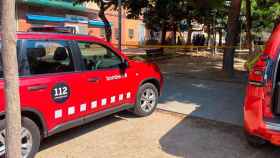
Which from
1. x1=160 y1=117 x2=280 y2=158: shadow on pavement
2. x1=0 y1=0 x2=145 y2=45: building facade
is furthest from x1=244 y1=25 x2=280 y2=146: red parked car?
x1=0 y1=0 x2=145 y2=45: building facade

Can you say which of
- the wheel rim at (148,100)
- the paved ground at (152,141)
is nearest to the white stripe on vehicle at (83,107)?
the paved ground at (152,141)

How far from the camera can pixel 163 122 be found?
17.6 feet

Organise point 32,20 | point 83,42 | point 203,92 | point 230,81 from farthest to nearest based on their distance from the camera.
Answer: point 32,20, point 230,81, point 203,92, point 83,42

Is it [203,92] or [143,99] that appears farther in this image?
[203,92]

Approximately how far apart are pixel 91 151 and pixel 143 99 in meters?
1.78

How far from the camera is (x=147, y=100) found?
5.67m

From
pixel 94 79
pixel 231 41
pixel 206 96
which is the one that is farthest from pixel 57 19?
pixel 94 79

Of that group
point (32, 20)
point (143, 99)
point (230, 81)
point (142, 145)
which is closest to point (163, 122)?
point (143, 99)

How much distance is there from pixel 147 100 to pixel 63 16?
24602 mm

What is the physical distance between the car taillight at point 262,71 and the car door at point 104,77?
2178mm

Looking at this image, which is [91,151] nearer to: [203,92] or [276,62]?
[276,62]

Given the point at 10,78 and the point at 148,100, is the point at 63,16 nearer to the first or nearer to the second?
the point at 148,100

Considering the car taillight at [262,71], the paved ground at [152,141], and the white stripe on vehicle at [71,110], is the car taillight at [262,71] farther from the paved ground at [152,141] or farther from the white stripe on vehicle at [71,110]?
the white stripe on vehicle at [71,110]

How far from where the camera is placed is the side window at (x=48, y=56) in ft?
12.1
